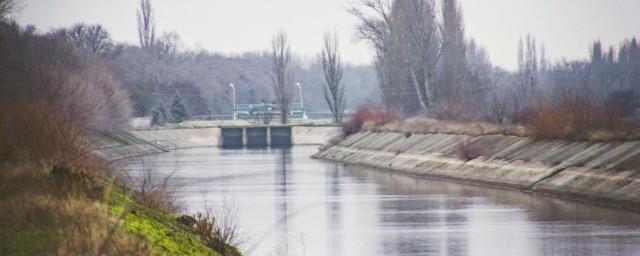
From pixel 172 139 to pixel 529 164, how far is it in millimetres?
78156

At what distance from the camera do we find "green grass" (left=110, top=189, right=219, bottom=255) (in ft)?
58.1

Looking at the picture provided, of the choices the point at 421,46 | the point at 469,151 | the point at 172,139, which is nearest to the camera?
the point at 469,151

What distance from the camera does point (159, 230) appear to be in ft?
65.3

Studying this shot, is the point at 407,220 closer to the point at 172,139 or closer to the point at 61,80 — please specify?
the point at 61,80

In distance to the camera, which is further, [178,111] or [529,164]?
[178,111]

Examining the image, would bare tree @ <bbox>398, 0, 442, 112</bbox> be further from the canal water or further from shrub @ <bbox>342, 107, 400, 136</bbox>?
the canal water

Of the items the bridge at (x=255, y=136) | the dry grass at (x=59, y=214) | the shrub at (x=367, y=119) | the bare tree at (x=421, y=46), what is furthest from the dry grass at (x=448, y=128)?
the bridge at (x=255, y=136)

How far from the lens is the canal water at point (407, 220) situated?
26672 millimetres

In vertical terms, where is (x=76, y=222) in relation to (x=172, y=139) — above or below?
above

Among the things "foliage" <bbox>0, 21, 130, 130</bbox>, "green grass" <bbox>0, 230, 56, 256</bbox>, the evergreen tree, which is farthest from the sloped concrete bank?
the evergreen tree

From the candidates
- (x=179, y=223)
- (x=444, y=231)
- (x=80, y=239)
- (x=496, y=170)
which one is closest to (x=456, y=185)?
(x=496, y=170)

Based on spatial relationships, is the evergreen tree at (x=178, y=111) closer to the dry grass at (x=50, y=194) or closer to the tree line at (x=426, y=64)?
the tree line at (x=426, y=64)

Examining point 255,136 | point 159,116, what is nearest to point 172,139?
point 159,116

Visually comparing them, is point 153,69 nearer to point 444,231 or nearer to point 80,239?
point 444,231
